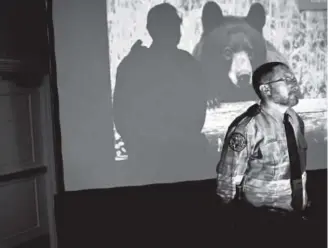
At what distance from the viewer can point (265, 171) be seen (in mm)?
2182

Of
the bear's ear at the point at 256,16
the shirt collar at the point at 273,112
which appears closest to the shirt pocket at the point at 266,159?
the shirt collar at the point at 273,112

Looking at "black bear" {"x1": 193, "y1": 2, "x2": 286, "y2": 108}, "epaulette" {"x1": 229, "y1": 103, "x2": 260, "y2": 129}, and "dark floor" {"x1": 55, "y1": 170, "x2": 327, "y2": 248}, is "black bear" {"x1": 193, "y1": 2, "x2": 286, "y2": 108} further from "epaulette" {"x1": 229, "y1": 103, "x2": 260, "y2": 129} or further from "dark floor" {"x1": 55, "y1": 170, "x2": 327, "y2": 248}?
"dark floor" {"x1": 55, "y1": 170, "x2": 327, "y2": 248}

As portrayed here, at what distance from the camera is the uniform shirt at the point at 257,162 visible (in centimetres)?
218

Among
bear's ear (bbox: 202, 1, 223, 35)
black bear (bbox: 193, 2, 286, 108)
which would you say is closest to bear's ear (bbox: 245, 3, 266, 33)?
black bear (bbox: 193, 2, 286, 108)

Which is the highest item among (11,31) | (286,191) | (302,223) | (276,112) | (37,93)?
(11,31)

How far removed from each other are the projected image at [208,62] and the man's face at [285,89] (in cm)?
4

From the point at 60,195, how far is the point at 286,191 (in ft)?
3.99

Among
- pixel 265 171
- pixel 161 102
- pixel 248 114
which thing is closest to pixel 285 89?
pixel 248 114

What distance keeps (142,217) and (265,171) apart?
0.71m

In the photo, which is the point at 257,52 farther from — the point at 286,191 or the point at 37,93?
the point at 37,93

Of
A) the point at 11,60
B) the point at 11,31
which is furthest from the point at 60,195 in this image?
the point at 11,31

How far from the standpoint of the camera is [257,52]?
7.36ft

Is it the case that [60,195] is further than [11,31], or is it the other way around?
[11,31]

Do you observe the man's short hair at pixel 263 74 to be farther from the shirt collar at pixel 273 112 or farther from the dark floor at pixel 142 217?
the dark floor at pixel 142 217
